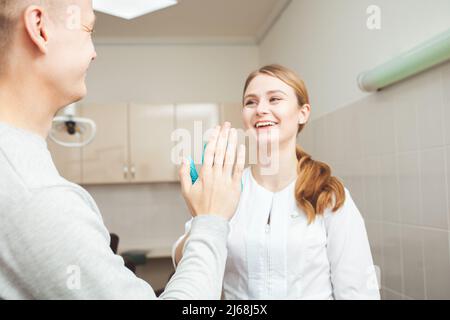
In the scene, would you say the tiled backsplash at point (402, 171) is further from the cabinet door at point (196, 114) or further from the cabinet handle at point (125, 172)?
the cabinet handle at point (125, 172)

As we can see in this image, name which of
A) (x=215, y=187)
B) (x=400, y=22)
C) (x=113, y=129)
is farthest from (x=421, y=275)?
(x=113, y=129)

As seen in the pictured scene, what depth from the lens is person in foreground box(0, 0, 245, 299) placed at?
1.08 feet

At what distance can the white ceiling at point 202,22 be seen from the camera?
2.31 meters

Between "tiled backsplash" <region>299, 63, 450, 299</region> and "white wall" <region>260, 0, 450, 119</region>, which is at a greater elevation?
"white wall" <region>260, 0, 450, 119</region>

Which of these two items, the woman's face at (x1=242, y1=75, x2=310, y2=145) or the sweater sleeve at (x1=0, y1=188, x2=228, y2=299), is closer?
the sweater sleeve at (x1=0, y1=188, x2=228, y2=299)

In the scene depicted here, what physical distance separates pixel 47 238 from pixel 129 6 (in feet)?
6.33

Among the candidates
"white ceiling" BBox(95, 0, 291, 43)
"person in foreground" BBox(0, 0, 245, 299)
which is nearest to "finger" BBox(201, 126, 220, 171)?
"person in foreground" BBox(0, 0, 245, 299)

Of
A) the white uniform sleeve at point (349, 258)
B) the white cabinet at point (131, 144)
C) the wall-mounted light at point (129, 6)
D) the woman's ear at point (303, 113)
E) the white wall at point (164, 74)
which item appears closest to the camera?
the white uniform sleeve at point (349, 258)

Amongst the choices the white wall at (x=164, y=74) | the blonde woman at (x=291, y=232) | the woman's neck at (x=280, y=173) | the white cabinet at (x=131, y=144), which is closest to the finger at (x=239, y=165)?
the blonde woman at (x=291, y=232)

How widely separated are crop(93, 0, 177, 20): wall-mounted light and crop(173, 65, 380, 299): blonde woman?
1229 millimetres

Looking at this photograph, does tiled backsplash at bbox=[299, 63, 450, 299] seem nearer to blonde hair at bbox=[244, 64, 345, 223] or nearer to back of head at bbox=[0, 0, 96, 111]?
blonde hair at bbox=[244, 64, 345, 223]

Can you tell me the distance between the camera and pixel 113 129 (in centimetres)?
263

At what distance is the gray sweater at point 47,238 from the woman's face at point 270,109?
0.59 metres

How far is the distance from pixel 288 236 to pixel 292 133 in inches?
9.0
